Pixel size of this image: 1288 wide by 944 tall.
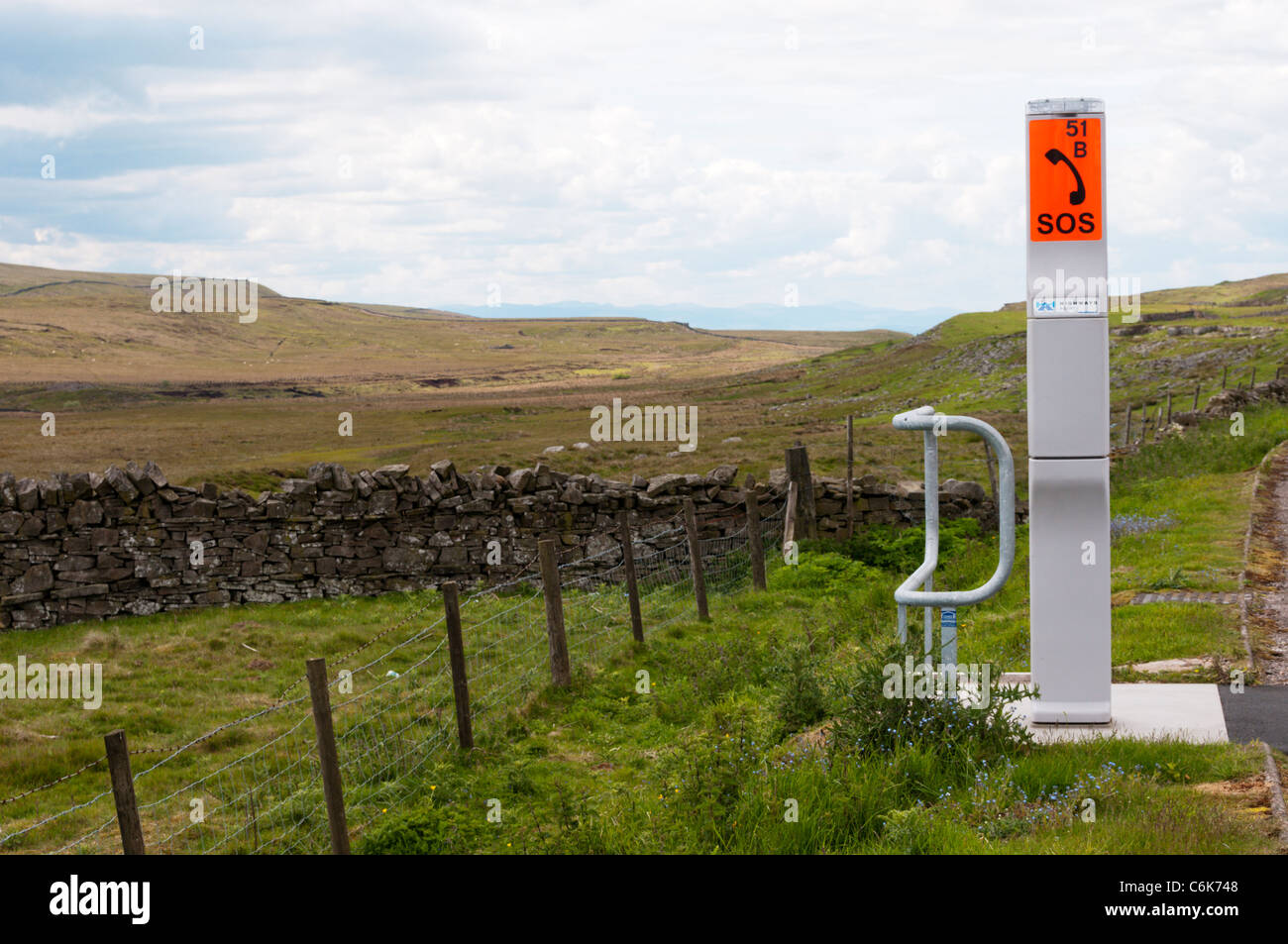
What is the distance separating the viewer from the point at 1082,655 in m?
6.66

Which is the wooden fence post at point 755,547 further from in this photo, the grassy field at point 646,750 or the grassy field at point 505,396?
the grassy field at point 505,396

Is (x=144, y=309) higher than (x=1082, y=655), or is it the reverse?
(x=144, y=309)

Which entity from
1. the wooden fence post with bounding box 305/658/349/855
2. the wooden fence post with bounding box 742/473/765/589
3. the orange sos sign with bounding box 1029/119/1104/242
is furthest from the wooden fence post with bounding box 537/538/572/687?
the orange sos sign with bounding box 1029/119/1104/242

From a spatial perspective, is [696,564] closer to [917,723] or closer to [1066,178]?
[917,723]

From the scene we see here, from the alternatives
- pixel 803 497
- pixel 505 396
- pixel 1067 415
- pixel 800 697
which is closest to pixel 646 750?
pixel 800 697

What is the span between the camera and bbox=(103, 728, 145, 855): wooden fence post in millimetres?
5180

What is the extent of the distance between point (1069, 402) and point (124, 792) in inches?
231

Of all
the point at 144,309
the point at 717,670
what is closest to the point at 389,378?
the point at 144,309

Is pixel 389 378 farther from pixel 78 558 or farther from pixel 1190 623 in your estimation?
pixel 1190 623

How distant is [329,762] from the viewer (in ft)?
20.0

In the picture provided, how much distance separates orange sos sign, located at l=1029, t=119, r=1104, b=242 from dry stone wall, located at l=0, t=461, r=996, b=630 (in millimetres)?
9681

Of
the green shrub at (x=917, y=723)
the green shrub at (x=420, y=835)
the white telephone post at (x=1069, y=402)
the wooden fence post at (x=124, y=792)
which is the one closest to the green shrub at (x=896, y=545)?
the white telephone post at (x=1069, y=402)

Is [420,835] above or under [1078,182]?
under
